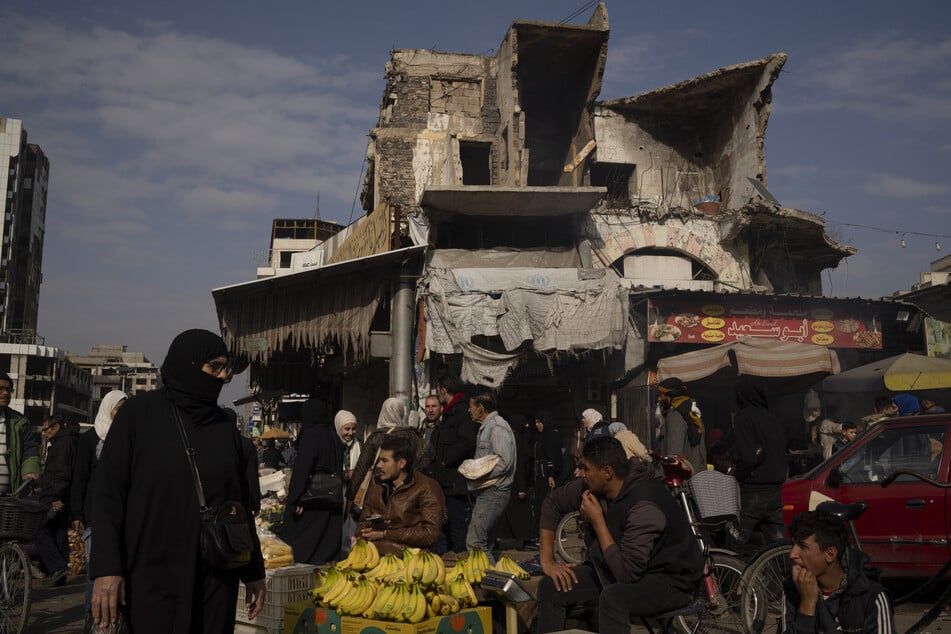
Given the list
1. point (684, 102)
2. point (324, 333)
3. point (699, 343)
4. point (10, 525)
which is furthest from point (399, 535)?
point (684, 102)

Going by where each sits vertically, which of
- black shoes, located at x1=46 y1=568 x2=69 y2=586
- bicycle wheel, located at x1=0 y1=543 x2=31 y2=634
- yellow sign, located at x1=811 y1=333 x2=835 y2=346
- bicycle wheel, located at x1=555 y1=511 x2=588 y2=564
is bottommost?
black shoes, located at x1=46 y1=568 x2=69 y2=586

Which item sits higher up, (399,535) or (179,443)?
(179,443)

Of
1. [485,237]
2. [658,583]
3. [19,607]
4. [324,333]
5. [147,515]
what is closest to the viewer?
[147,515]

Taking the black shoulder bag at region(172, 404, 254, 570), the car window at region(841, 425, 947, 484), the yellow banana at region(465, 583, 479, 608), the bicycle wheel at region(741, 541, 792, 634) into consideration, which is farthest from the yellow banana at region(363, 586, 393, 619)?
the car window at region(841, 425, 947, 484)

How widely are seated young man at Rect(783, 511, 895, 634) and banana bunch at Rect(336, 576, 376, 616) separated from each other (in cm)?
210

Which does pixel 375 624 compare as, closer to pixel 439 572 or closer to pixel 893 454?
pixel 439 572

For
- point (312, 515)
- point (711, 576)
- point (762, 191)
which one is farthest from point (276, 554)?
point (762, 191)

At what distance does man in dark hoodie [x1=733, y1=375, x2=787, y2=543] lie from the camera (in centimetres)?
671

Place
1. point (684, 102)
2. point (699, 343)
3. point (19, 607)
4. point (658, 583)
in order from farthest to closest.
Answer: point (684, 102)
point (699, 343)
point (19, 607)
point (658, 583)

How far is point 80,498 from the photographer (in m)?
6.01

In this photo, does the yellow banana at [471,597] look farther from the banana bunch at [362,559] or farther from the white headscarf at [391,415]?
the white headscarf at [391,415]

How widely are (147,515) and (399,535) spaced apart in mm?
2245

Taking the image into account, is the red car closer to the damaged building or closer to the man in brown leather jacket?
the man in brown leather jacket

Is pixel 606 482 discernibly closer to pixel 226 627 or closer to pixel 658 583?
pixel 658 583
